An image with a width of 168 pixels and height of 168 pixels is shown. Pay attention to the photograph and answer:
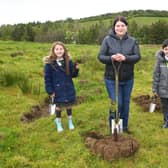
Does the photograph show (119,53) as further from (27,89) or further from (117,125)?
(27,89)

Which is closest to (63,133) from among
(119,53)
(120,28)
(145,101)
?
(119,53)

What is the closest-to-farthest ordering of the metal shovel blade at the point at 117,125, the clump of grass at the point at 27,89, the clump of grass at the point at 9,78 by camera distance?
the metal shovel blade at the point at 117,125
the clump of grass at the point at 27,89
the clump of grass at the point at 9,78

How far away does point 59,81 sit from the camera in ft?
23.4

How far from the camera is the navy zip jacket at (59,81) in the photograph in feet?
23.3

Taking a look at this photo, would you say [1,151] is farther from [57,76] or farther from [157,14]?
[157,14]

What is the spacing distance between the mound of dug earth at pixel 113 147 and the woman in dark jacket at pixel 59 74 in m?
1.34

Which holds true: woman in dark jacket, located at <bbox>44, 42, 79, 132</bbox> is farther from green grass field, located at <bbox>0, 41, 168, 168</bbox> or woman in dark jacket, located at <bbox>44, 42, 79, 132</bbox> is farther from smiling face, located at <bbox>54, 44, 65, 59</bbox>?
green grass field, located at <bbox>0, 41, 168, 168</bbox>

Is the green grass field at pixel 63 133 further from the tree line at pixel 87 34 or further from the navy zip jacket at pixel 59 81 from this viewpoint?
the tree line at pixel 87 34

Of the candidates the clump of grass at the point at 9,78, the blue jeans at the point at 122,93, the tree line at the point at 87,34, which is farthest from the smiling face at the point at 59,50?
the tree line at the point at 87,34

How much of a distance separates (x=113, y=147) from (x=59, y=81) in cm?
198

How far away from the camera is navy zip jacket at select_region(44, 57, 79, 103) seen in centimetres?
709

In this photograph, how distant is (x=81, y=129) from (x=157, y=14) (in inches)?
3259

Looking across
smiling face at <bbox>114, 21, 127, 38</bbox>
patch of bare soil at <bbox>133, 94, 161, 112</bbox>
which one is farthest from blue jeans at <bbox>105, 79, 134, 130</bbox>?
patch of bare soil at <bbox>133, 94, 161, 112</bbox>

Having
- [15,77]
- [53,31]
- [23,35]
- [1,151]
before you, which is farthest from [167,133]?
[53,31]
